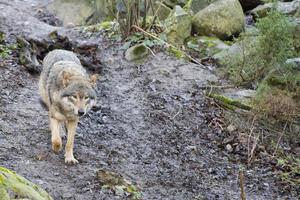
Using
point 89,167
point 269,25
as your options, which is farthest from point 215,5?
point 89,167

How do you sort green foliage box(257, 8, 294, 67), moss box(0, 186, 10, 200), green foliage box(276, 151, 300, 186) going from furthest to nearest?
green foliage box(257, 8, 294, 67), green foliage box(276, 151, 300, 186), moss box(0, 186, 10, 200)

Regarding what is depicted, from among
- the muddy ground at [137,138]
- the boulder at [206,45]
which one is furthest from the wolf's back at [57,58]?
the boulder at [206,45]

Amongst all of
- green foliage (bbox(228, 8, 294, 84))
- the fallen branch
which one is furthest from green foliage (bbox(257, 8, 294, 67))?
the fallen branch

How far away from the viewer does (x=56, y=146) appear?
6.14 m

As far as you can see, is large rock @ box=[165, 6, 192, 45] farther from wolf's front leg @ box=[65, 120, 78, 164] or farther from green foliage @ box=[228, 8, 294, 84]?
wolf's front leg @ box=[65, 120, 78, 164]

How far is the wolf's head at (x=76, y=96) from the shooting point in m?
5.68

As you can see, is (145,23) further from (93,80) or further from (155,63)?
(93,80)

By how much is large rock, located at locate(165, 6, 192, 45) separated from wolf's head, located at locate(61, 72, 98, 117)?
16.8ft

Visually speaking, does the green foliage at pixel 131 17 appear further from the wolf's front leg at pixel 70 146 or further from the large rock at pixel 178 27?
the wolf's front leg at pixel 70 146

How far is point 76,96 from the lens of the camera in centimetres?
573

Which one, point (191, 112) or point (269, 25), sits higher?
point (269, 25)

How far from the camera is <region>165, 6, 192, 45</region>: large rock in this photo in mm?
10883

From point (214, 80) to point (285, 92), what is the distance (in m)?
1.68

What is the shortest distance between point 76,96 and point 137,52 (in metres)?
4.71
